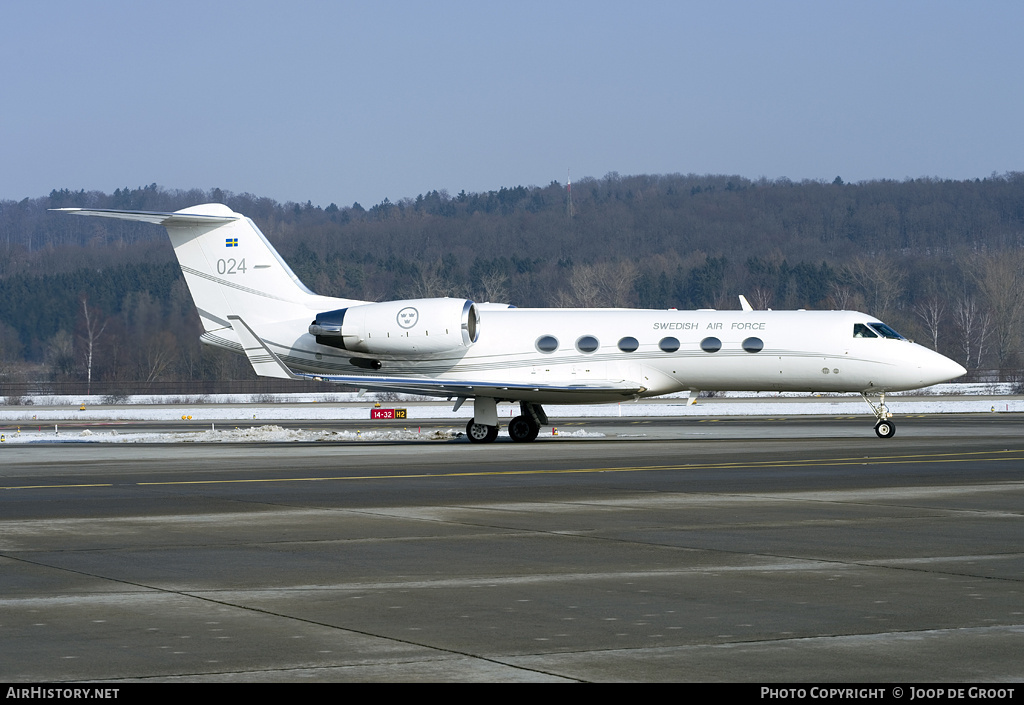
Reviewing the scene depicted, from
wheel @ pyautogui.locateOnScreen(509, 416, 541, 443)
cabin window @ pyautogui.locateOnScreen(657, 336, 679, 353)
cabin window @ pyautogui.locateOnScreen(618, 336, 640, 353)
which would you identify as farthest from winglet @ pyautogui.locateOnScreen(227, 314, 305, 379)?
cabin window @ pyautogui.locateOnScreen(657, 336, 679, 353)

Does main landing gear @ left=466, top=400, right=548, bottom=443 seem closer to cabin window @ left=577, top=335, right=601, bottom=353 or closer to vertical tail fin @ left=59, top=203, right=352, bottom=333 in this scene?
cabin window @ left=577, top=335, right=601, bottom=353

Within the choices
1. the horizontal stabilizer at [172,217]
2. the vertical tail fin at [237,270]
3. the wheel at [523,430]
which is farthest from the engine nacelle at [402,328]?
the horizontal stabilizer at [172,217]

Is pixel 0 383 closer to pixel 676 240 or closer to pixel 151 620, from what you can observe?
pixel 151 620

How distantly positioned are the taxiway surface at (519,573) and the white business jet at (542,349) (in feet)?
26.3

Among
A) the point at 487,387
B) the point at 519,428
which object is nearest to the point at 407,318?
the point at 487,387

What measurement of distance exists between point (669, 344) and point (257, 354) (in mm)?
10649

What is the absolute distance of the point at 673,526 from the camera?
1326 centimetres

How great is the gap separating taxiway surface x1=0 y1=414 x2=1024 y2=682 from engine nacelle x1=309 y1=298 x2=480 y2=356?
8561 mm

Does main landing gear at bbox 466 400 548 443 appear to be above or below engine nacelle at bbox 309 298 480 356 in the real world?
below

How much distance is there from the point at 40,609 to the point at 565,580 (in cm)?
396

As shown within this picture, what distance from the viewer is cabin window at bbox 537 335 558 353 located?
29844mm
